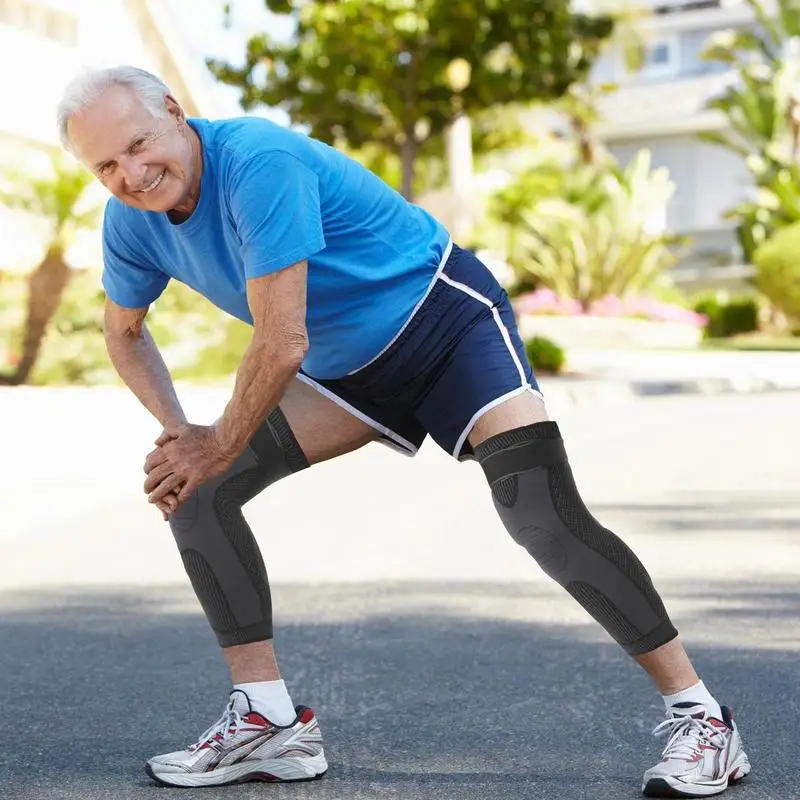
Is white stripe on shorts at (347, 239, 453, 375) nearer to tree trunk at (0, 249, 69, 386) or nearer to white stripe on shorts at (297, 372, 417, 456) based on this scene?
white stripe on shorts at (297, 372, 417, 456)

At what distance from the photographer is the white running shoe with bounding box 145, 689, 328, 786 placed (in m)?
4.12

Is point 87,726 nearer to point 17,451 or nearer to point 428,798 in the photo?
point 428,798

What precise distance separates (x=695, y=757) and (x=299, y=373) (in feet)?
4.25

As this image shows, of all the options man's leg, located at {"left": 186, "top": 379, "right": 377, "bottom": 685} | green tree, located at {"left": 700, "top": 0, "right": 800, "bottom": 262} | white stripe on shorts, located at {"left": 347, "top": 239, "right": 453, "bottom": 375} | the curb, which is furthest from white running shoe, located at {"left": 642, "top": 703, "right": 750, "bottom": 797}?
green tree, located at {"left": 700, "top": 0, "right": 800, "bottom": 262}

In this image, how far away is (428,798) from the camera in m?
3.96

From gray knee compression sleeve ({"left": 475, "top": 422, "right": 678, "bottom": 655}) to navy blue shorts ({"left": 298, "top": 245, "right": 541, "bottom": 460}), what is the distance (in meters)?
0.10

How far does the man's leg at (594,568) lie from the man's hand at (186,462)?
591 millimetres

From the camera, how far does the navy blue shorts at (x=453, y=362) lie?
3961 mm

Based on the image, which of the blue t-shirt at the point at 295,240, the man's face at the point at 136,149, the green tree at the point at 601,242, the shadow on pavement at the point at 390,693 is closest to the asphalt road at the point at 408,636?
the shadow on pavement at the point at 390,693

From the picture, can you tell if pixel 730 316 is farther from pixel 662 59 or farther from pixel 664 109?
pixel 662 59

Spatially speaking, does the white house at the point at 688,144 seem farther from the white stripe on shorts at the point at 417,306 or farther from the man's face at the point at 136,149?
the man's face at the point at 136,149

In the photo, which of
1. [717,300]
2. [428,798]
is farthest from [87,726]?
[717,300]

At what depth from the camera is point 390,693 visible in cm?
520

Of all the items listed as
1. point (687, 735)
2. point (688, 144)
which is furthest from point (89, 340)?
point (688, 144)
